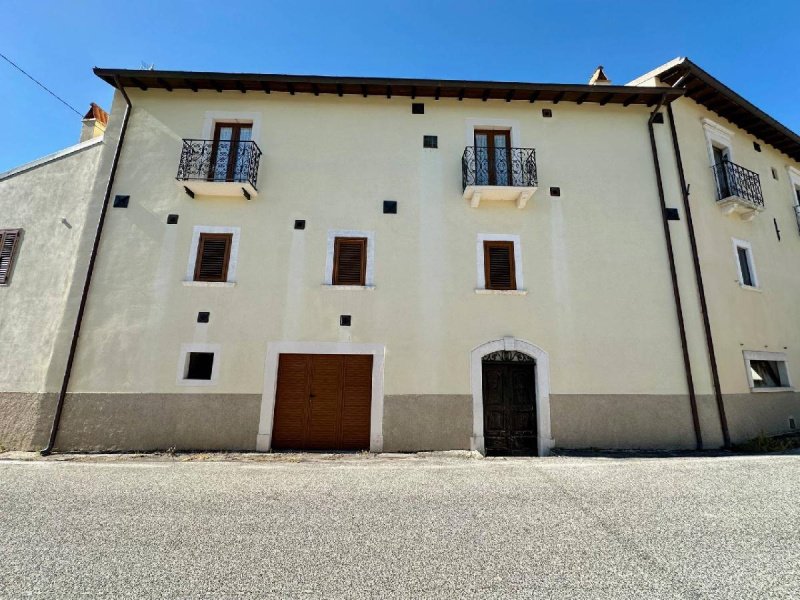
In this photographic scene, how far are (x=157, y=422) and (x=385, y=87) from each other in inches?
407

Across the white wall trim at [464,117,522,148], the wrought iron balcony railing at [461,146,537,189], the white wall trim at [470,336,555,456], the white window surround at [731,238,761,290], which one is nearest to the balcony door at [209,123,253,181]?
the wrought iron balcony railing at [461,146,537,189]

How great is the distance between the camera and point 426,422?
8.98 meters

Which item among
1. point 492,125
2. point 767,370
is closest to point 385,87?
point 492,125

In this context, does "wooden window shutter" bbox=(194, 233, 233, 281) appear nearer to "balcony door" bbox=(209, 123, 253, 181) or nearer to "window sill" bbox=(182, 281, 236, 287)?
"window sill" bbox=(182, 281, 236, 287)

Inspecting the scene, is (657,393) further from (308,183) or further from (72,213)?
(72,213)

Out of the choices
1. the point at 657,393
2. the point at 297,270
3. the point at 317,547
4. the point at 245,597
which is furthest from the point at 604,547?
the point at 297,270

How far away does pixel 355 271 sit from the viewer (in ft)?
32.2

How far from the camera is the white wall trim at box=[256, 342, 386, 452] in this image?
8844mm

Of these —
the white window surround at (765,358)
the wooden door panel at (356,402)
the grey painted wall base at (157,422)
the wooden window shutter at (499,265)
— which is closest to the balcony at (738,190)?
the white window surround at (765,358)

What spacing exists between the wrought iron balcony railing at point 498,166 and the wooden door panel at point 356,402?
542 centimetres

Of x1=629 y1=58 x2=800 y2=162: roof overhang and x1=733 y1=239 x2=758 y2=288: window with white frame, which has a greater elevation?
x1=629 y1=58 x2=800 y2=162: roof overhang

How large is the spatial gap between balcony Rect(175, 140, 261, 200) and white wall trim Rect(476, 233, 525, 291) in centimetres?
606

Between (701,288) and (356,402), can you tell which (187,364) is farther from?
(701,288)

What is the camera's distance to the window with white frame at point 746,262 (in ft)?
36.6
